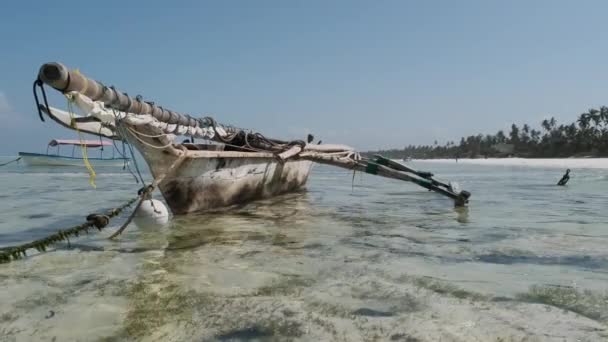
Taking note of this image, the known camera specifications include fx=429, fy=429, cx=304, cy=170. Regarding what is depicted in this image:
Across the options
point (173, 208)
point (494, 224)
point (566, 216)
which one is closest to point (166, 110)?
point (173, 208)

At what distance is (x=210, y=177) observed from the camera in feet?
23.6

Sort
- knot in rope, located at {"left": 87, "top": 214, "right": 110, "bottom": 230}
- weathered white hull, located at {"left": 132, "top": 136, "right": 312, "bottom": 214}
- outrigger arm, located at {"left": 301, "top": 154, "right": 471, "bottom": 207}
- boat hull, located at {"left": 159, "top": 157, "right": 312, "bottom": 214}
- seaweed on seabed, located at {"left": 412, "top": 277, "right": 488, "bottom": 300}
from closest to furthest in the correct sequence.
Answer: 1. seaweed on seabed, located at {"left": 412, "top": 277, "right": 488, "bottom": 300}
2. knot in rope, located at {"left": 87, "top": 214, "right": 110, "bottom": 230}
3. weathered white hull, located at {"left": 132, "top": 136, "right": 312, "bottom": 214}
4. boat hull, located at {"left": 159, "top": 157, "right": 312, "bottom": 214}
5. outrigger arm, located at {"left": 301, "top": 154, "right": 471, "bottom": 207}

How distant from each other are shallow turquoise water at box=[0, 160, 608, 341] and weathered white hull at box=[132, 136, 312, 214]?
0.58 metres

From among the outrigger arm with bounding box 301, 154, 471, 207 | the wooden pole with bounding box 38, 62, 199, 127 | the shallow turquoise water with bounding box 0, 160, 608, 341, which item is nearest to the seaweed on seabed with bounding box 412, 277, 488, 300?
the shallow turquoise water with bounding box 0, 160, 608, 341

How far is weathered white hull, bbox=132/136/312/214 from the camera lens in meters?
6.22

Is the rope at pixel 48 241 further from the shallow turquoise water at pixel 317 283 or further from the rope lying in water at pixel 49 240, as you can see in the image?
the shallow turquoise water at pixel 317 283

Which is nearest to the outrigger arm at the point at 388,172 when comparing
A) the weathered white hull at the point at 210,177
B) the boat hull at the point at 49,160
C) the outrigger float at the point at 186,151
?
→ the outrigger float at the point at 186,151

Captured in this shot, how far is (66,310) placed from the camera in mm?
2799

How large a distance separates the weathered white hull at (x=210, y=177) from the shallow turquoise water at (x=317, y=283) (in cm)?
58

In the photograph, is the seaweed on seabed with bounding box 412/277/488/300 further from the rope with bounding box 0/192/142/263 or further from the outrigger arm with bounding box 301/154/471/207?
the outrigger arm with bounding box 301/154/471/207

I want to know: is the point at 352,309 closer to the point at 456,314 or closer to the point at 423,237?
the point at 456,314

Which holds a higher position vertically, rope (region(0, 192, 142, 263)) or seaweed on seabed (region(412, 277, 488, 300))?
rope (region(0, 192, 142, 263))

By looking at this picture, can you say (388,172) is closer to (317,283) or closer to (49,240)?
(317,283)

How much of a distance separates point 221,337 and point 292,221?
4470mm
